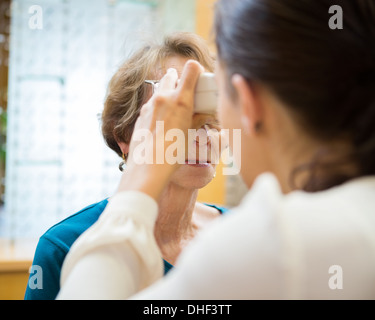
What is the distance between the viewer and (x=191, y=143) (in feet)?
3.33

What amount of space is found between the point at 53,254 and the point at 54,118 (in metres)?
1.68

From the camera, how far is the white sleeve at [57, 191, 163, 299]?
0.52 meters

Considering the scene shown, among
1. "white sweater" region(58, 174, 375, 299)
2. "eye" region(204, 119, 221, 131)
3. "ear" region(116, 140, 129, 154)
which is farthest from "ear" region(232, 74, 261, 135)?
"ear" region(116, 140, 129, 154)

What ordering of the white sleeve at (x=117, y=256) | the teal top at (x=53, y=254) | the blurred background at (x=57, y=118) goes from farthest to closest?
the blurred background at (x=57, y=118)
the teal top at (x=53, y=254)
the white sleeve at (x=117, y=256)

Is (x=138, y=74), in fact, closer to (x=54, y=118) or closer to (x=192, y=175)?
(x=192, y=175)

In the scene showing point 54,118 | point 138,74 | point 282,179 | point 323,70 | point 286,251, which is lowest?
point 286,251

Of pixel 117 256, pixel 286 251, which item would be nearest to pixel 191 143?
pixel 117 256

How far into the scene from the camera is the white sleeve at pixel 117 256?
517 mm

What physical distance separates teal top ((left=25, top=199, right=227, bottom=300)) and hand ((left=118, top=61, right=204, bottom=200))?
0.43 m

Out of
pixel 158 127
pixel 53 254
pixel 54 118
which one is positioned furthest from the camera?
pixel 54 118

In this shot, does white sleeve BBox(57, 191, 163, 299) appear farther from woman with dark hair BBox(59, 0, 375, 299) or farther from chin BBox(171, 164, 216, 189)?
chin BBox(171, 164, 216, 189)

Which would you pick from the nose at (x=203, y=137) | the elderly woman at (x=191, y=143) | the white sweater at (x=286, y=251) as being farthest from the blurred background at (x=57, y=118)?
the white sweater at (x=286, y=251)

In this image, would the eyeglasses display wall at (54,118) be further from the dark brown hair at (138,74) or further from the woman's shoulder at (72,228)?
the woman's shoulder at (72,228)

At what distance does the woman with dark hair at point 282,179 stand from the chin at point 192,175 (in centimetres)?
43
